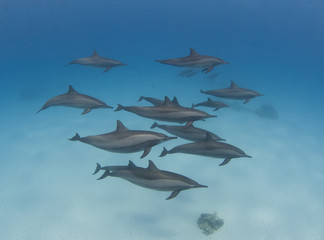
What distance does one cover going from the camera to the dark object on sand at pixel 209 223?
702 cm

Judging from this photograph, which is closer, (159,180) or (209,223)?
(159,180)

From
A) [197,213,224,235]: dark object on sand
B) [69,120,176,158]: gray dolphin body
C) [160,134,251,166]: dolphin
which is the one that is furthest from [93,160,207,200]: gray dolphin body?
[197,213,224,235]: dark object on sand

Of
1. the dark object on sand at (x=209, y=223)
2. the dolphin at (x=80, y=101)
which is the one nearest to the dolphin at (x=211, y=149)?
the dark object on sand at (x=209, y=223)

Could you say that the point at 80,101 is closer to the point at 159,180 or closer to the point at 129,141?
the point at 129,141

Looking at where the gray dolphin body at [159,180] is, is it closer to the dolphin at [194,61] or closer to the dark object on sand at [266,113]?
the dolphin at [194,61]

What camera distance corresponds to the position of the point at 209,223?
7094mm

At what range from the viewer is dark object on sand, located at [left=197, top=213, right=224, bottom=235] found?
7016mm

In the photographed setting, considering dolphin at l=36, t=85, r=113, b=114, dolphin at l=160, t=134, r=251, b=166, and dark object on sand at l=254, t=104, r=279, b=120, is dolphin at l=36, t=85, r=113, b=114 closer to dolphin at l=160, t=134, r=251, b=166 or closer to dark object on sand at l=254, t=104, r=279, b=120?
dolphin at l=160, t=134, r=251, b=166

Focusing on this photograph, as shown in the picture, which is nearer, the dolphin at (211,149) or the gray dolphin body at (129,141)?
the gray dolphin body at (129,141)

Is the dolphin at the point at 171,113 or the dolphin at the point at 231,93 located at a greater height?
the dolphin at the point at 231,93

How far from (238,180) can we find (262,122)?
8.26 m

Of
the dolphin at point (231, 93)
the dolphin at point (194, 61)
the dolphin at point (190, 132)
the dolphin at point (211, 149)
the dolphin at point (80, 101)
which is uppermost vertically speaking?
the dolphin at point (194, 61)

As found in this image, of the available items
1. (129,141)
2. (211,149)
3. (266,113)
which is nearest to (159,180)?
(129,141)

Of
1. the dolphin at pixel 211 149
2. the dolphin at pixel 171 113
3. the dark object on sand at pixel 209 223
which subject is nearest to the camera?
the dolphin at pixel 211 149
